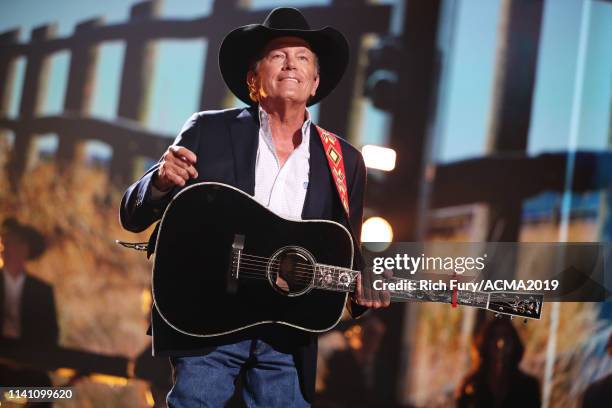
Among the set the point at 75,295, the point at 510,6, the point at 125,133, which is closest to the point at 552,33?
the point at 510,6

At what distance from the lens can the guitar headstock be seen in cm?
229

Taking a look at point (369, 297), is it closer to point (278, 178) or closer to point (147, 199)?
point (278, 178)

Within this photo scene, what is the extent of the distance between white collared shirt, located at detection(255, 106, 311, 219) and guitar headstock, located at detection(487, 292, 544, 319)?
2.57 ft

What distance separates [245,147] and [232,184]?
0.16 m

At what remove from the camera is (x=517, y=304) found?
7.60ft

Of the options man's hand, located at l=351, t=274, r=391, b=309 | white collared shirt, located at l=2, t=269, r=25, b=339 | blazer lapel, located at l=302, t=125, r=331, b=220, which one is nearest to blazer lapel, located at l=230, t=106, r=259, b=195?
blazer lapel, located at l=302, t=125, r=331, b=220

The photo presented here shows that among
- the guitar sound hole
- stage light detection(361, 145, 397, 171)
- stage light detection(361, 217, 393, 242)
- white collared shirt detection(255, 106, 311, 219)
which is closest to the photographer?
the guitar sound hole

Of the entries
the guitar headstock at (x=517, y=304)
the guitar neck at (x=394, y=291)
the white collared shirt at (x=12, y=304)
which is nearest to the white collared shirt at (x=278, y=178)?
the guitar neck at (x=394, y=291)

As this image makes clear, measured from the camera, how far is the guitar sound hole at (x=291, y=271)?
229 centimetres

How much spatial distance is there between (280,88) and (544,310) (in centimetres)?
216

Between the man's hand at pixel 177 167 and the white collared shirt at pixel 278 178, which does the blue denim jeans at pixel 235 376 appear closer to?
the white collared shirt at pixel 278 178

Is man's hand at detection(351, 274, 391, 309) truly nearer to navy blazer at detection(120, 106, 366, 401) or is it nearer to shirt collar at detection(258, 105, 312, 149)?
navy blazer at detection(120, 106, 366, 401)

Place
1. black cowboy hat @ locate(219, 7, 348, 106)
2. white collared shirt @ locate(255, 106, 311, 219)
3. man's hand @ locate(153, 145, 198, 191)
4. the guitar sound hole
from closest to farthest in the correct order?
man's hand @ locate(153, 145, 198, 191) → the guitar sound hole → white collared shirt @ locate(255, 106, 311, 219) → black cowboy hat @ locate(219, 7, 348, 106)

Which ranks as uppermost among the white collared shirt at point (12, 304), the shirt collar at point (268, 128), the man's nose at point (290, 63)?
the man's nose at point (290, 63)
